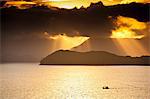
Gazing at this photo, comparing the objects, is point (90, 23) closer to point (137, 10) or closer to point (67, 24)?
point (67, 24)

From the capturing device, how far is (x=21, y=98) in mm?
13633

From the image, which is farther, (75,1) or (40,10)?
(40,10)

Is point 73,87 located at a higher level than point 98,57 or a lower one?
lower

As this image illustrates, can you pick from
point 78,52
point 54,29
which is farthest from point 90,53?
point 54,29

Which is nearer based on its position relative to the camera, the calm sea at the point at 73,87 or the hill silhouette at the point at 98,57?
the calm sea at the point at 73,87

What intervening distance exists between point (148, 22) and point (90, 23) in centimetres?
451

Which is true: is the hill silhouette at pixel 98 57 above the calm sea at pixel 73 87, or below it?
above

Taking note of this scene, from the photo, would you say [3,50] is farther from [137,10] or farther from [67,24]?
[137,10]

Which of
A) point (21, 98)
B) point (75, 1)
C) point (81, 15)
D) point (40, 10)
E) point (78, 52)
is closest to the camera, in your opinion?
point (75, 1)

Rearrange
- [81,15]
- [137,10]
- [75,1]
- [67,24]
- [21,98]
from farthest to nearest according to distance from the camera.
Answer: [67,24], [81,15], [137,10], [21,98], [75,1]

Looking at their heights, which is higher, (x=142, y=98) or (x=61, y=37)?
(x=61, y=37)

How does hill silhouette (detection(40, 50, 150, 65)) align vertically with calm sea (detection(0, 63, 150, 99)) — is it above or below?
above

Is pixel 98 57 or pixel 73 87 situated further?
pixel 98 57

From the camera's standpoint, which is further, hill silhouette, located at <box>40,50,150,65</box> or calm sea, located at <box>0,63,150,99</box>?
hill silhouette, located at <box>40,50,150,65</box>
